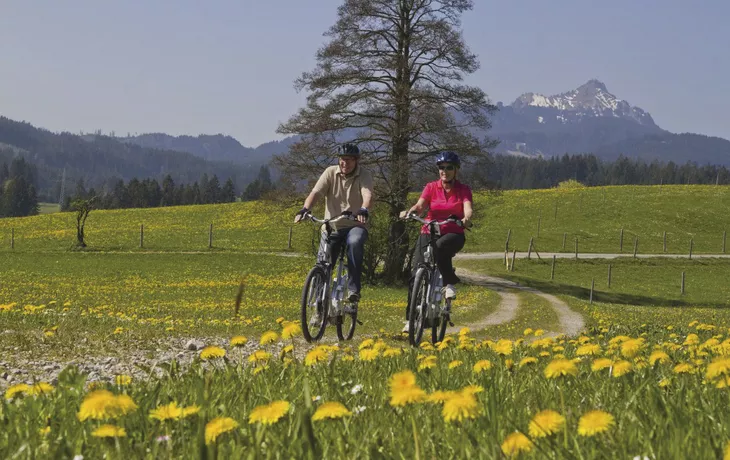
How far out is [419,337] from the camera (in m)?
8.62

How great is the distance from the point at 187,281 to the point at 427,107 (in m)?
14.2

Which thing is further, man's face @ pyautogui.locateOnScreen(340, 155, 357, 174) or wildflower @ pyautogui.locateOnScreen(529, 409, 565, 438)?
man's face @ pyautogui.locateOnScreen(340, 155, 357, 174)

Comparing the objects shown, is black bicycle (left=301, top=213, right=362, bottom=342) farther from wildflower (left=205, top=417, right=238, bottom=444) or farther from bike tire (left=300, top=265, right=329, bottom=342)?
wildflower (left=205, top=417, right=238, bottom=444)

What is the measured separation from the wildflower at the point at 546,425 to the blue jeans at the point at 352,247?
6.79 metres

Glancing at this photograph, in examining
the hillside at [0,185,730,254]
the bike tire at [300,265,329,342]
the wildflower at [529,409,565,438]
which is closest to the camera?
the wildflower at [529,409,565,438]

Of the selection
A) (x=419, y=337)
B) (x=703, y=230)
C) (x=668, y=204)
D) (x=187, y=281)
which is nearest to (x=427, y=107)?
(x=187, y=281)

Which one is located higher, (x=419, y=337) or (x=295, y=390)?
(x=295, y=390)

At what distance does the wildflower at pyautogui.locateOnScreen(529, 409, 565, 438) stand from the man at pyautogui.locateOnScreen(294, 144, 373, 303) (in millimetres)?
6880

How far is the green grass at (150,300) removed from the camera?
8000mm

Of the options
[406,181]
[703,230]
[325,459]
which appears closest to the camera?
[325,459]

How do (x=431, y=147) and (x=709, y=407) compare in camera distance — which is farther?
(x=431, y=147)

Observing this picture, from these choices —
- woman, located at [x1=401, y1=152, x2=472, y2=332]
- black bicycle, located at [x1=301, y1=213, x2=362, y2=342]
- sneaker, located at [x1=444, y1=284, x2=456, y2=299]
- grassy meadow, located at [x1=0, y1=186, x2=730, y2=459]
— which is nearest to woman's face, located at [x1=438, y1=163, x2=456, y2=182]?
woman, located at [x1=401, y1=152, x2=472, y2=332]

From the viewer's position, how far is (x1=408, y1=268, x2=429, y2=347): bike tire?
8.30 metres

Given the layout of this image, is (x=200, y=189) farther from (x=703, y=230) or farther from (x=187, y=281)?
(x=187, y=281)
